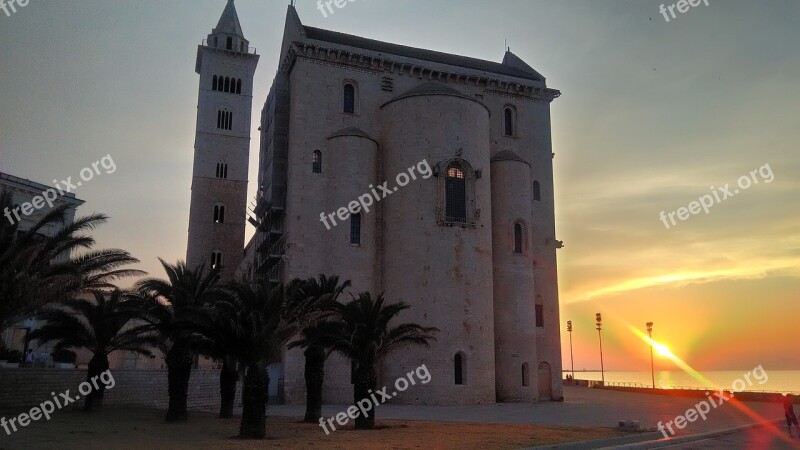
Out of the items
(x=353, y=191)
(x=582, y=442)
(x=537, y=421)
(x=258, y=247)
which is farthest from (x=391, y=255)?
(x=582, y=442)

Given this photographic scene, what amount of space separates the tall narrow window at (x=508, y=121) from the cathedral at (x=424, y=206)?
3.8 inches

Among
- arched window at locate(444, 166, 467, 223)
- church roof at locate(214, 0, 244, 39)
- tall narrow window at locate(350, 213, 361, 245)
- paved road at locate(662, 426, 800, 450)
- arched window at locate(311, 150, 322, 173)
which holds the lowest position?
paved road at locate(662, 426, 800, 450)

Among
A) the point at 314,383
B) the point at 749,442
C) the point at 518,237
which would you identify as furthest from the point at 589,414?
the point at 518,237

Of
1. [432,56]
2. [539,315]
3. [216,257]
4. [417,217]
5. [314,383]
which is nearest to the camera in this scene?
[314,383]

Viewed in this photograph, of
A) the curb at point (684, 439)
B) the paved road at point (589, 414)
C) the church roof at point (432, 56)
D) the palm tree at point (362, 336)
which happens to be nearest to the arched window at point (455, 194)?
the church roof at point (432, 56)

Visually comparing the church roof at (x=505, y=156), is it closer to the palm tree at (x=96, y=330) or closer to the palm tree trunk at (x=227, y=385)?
the palm tree trunk at (x=227, y=385)

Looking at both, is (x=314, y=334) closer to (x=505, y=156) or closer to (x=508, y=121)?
(x=505, y=156)

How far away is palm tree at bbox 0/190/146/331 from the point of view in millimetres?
16297

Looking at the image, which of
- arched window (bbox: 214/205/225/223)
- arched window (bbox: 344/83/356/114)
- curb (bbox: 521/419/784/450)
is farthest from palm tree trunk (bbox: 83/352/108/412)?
arched window (bbox: 214/205/225/223)

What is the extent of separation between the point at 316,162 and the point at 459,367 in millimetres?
13461

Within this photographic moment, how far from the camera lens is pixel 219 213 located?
163 feet

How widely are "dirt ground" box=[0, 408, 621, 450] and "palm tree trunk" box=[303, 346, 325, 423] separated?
0.74m

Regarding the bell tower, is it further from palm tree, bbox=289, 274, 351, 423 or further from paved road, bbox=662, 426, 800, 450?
paved road, bbox=662, 426, 800, 450

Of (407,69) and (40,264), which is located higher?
(407,69)
